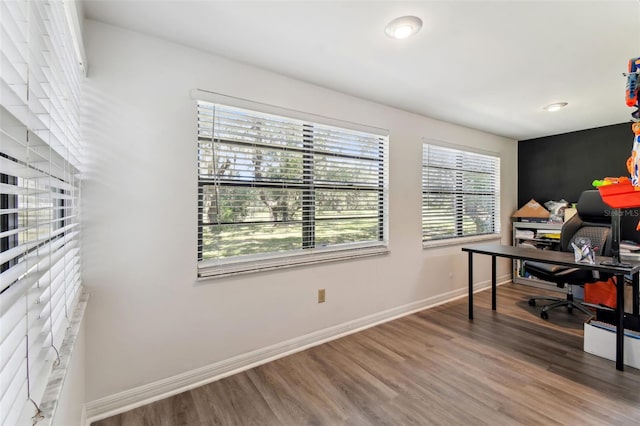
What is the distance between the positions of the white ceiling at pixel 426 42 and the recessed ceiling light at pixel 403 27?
45 millimetres

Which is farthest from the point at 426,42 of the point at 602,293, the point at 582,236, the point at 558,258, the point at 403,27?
the point at 602,293

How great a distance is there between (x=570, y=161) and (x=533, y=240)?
51.1 inches

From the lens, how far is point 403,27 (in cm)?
178

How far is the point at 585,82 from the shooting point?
102 inches

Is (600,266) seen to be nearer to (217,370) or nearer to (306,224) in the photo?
(306,224)

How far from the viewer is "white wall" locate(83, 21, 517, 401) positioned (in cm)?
175

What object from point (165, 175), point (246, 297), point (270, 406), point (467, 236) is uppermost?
point (165, 175)

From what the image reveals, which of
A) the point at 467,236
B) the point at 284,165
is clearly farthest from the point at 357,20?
the point at 467,236

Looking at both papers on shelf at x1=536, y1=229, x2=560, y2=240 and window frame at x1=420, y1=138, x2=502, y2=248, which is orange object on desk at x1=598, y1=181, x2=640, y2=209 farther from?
papers on shelf at x1=536, y1=229, x2=560, y2=240

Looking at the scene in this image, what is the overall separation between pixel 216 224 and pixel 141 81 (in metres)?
1.04

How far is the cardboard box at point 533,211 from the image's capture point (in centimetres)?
438

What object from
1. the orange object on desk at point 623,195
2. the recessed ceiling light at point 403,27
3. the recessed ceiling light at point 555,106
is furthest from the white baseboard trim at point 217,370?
the recessed ceiling light at point 555,106

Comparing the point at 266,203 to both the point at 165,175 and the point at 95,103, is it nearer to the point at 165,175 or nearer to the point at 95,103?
the point at 165,175

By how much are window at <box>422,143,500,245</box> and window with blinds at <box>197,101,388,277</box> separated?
83cm
